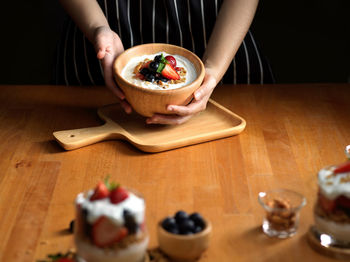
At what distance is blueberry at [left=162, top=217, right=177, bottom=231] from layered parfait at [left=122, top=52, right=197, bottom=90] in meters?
0.64

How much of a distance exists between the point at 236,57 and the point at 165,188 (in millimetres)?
942

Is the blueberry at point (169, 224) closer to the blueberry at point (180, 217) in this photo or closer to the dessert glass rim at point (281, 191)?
the blueberry at point (180, 217)

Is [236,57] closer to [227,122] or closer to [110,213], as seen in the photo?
[227,122]

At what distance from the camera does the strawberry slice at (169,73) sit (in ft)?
6.34

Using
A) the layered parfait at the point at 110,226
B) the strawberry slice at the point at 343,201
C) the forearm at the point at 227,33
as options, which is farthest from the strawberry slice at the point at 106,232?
the forearm at the point at 227,33

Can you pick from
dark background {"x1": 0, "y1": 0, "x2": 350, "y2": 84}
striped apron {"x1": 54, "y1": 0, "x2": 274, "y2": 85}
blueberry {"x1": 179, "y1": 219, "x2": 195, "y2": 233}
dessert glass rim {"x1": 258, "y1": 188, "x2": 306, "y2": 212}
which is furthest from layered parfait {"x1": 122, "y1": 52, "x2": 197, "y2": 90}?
dark background {"x1": 0, "y1": 0, "x2": 350, "y2": 84}

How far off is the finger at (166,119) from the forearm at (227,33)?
268mm

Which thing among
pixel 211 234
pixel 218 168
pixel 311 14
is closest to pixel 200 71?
pixel 218 168

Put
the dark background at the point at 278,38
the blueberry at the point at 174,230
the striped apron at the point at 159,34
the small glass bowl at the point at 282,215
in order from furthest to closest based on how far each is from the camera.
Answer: the dark background at the point at 278,38 < the striped apron at the point at 159,34 < the small glass bowl at the point at 282,215 < the blueberry at the point at 174,230

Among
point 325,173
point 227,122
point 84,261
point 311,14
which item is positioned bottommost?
point 311,14

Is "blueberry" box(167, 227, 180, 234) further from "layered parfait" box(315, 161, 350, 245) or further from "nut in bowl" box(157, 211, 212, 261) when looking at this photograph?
"layered parfait" box(315, 161, 350, 245)

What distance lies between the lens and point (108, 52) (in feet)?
6.81

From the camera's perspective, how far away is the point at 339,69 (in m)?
3.59

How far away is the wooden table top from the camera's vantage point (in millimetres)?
1503
